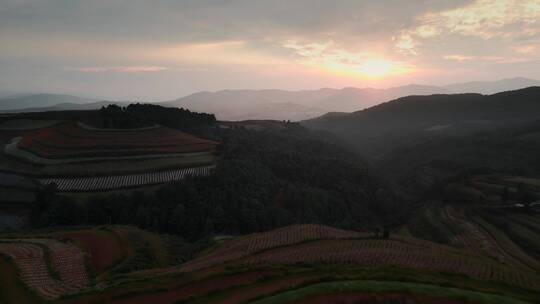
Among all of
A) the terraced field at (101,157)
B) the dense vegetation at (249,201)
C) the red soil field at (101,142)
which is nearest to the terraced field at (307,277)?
the dense vegetation at (249,201)

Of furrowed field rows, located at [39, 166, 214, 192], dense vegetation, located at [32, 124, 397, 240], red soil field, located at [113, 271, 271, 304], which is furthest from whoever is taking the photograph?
furrowed field rows, located at [39, 166, 214, 192]

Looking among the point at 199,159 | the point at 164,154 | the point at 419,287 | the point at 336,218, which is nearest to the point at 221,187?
the point at 199,159

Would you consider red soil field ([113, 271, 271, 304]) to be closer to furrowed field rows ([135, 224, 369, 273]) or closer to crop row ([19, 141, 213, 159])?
furrowed field rows ([135, 224, 369, 273])

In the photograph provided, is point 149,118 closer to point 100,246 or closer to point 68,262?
point 100,246

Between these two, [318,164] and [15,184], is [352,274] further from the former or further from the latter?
[318,164]

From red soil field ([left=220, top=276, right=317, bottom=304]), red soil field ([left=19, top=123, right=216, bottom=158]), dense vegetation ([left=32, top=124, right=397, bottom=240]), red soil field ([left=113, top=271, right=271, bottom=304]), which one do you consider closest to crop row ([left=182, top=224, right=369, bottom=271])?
red soil field ([left=113, top=271, right=271, bottom=304])

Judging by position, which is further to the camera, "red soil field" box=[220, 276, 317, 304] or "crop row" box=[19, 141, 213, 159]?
"crop row" box=[19, 141, 213, 159]
